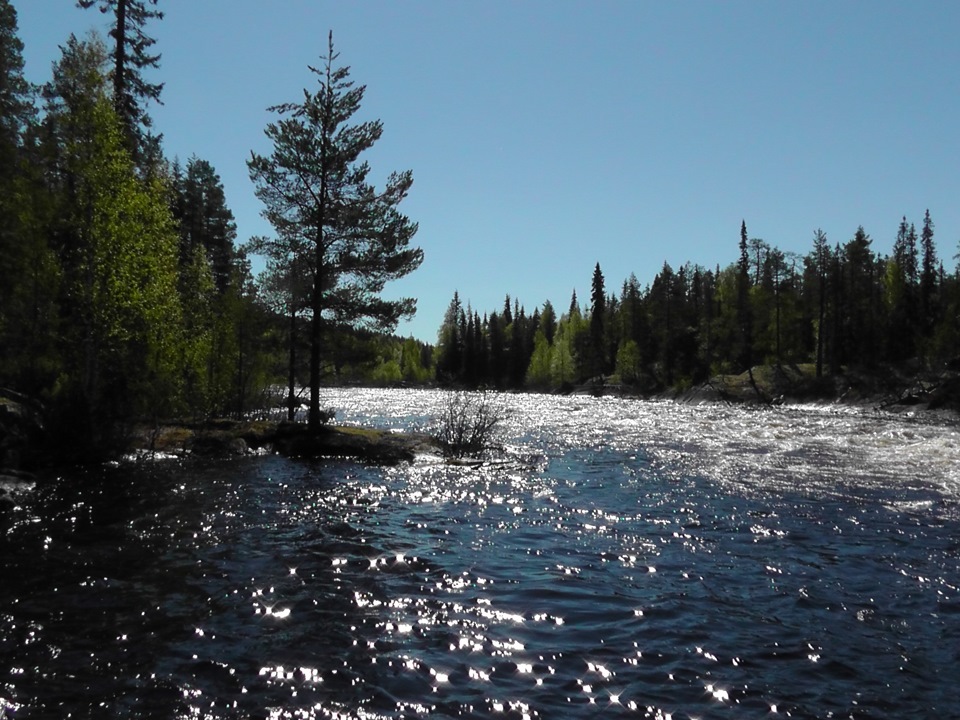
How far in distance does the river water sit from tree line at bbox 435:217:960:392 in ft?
132

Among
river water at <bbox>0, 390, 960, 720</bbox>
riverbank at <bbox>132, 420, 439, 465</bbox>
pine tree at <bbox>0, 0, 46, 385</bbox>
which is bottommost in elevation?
river water at <bbox>0, 390, 960, 720</bbox>

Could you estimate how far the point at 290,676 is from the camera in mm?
6125

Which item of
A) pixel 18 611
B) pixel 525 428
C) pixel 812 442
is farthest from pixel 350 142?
pixel 812 442

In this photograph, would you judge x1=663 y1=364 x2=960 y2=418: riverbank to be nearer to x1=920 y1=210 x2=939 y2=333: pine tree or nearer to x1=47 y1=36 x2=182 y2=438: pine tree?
x1=920 y1=210 x2=939 y2=333: pine tree

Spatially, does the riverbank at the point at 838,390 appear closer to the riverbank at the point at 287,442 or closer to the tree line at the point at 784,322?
the tree line at the point at 784,322

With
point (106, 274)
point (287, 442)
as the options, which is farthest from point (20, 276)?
point (287, 442)

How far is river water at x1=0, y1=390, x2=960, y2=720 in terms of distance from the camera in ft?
19.1

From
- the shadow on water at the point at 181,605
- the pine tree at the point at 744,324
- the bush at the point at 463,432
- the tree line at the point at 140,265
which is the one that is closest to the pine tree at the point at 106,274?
the tree line at the point at 140,265

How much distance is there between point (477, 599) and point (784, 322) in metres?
74.5

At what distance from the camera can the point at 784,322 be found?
241 ft

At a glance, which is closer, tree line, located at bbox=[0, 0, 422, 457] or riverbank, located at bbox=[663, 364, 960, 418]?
tree line, located at bbox=[0, 0, 422, 457]

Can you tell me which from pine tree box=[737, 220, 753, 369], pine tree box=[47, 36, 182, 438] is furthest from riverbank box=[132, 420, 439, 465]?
pine tree box=[737, 220, 753, 369]

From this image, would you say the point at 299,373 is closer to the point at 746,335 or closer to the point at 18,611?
the point at 18,611

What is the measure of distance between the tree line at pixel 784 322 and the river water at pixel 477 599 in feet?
132
